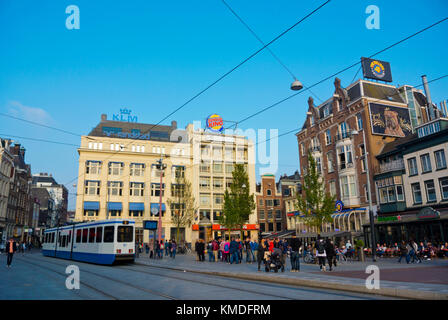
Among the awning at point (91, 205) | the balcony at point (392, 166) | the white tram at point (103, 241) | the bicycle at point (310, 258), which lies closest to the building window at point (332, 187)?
the balcony at point (392, 166)

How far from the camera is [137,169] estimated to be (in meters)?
59.8

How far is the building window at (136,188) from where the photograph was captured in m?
59.0

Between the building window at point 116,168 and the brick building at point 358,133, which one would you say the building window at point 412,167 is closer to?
the brick building at point 358,133

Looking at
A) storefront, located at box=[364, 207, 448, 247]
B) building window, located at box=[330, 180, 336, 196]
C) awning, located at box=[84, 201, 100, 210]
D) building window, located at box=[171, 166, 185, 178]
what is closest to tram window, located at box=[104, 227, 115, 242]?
storefront, located at box=[364, 207, 448, 247]

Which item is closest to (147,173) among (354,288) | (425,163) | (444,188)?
(425,163)

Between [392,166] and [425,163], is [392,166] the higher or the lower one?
the higher one

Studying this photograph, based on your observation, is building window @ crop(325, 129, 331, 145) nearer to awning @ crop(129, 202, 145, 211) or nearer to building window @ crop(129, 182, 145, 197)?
awning @ crop(129, 202, 145, 211)

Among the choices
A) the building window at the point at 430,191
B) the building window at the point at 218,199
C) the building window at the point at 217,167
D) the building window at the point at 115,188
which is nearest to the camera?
the building window at the point at 430,191

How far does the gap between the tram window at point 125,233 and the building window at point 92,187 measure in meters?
37.0

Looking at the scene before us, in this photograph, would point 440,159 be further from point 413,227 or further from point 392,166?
point 413,227

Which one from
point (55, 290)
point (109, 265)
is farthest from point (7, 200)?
point (55, 290)

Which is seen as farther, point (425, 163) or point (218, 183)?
point (218, 183)

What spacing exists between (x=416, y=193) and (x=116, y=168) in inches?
1815

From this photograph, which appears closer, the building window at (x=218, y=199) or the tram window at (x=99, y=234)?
the tram window at (x=99, y=234)
